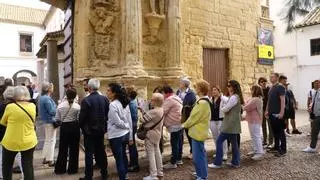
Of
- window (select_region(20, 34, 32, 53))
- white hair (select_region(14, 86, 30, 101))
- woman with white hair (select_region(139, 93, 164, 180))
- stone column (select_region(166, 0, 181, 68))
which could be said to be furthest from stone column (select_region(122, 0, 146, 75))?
window (select_region(20, 34, 32, 53))

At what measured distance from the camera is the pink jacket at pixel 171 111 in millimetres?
6242

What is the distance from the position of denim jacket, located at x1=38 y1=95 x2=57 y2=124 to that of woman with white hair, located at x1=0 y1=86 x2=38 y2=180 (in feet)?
5.41

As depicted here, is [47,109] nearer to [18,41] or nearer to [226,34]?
[226,34]

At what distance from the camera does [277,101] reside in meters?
7.25

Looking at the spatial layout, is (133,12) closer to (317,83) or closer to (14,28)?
(317,83)

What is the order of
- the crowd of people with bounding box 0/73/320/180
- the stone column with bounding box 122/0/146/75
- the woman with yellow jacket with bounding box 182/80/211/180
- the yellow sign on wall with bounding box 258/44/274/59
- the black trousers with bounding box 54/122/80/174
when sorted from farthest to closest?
the yellow sign on wall with bounding box 258/44/274/59 → the stone column with bounding box 122/0/146/75 → the black trousers with bounding box 54/122/80/174 → the woman with yellow jacket with bounding box 182/80/211/180 → the crowd of people with bounding box 0/73/320/180

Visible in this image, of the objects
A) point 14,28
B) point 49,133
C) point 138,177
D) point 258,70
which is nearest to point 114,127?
point 138,177

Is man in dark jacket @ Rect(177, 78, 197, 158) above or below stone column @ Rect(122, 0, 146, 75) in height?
below

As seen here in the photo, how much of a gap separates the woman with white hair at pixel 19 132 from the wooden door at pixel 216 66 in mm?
7407

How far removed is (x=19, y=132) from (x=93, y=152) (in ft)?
3.98

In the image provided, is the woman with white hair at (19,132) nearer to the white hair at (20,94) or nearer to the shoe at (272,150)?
the white hair at (20,94)

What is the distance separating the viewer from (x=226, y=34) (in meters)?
12.0

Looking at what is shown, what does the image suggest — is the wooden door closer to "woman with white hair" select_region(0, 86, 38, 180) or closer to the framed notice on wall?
the framed notice on wall

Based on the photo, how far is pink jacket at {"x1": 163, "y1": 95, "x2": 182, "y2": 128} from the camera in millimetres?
6242
